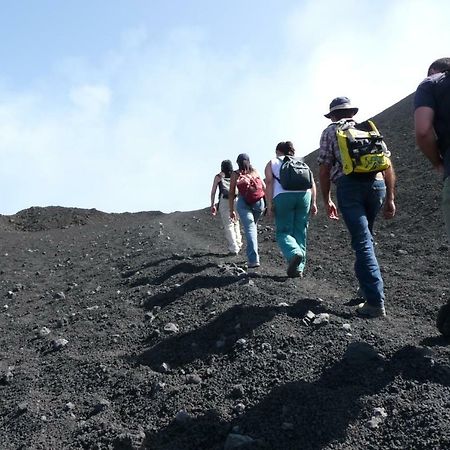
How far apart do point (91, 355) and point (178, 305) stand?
1718 millimetres

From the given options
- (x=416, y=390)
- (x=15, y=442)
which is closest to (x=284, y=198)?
(x=416, y=390)

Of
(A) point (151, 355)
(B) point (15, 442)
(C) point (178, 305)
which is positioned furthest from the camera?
(C) point (178, 305)

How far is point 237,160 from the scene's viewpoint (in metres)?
9.95

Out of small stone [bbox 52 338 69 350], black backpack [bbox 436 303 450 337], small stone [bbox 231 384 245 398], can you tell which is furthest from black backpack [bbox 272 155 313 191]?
small stone [bbox 231 384 245 398]

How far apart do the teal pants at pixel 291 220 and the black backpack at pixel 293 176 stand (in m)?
0.10

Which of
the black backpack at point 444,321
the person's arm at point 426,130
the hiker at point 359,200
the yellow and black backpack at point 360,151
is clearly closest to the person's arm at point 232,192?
the hiker at point 359,200

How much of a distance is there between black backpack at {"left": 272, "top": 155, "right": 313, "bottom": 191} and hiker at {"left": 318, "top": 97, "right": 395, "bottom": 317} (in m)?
1.55

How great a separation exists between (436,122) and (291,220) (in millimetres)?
3435

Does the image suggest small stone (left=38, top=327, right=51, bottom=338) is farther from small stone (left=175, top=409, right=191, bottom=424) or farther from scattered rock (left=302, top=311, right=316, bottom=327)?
small stone (left=175, top=409, right=191, bottom=424)

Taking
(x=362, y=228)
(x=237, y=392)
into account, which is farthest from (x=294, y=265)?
(x=237, y=392)

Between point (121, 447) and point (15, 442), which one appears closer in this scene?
point (121, 447)

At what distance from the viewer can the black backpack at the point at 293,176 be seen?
26.0ft

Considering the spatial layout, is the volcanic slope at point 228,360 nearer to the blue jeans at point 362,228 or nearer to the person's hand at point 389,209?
the blue jeans at point 362,228

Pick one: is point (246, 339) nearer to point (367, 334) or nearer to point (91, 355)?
point (367, 334)
